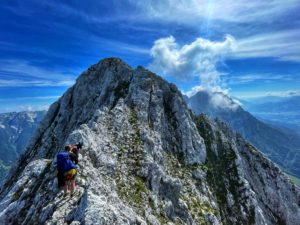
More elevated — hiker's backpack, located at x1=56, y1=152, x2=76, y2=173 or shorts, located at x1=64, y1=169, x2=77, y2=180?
hiker's backpack, located at x1=56, y1=152, x2=76, y2=173

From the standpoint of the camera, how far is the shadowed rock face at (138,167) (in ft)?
97.8

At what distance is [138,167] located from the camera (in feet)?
162

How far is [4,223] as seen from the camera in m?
29.2

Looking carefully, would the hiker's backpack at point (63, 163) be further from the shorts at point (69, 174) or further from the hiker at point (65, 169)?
the shorts at point (69, 174)

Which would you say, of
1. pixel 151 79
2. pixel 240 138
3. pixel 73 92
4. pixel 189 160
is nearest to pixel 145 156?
pixel 189 160

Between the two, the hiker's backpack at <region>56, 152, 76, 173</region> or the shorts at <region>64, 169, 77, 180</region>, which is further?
the hiker's backpack at <region>56, 152, 76, 173</region>

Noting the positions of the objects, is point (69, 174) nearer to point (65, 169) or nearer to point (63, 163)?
point (65, 169)

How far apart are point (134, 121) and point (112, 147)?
1406cm

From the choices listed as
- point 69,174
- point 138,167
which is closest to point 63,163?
point 69,174

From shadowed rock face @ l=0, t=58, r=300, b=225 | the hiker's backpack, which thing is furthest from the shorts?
shadowed rock face @ l=0, t=58, r=300, b=225

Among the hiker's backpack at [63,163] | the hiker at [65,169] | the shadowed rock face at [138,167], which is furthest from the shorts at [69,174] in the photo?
the shadowed rock face at [138,167]

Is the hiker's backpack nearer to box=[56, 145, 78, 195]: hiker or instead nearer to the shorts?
box=[56, 145, 78, 195]: hiker

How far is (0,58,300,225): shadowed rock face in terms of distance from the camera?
97.8ft

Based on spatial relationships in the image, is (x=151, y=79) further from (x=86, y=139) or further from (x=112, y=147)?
(x=86, y=139)
